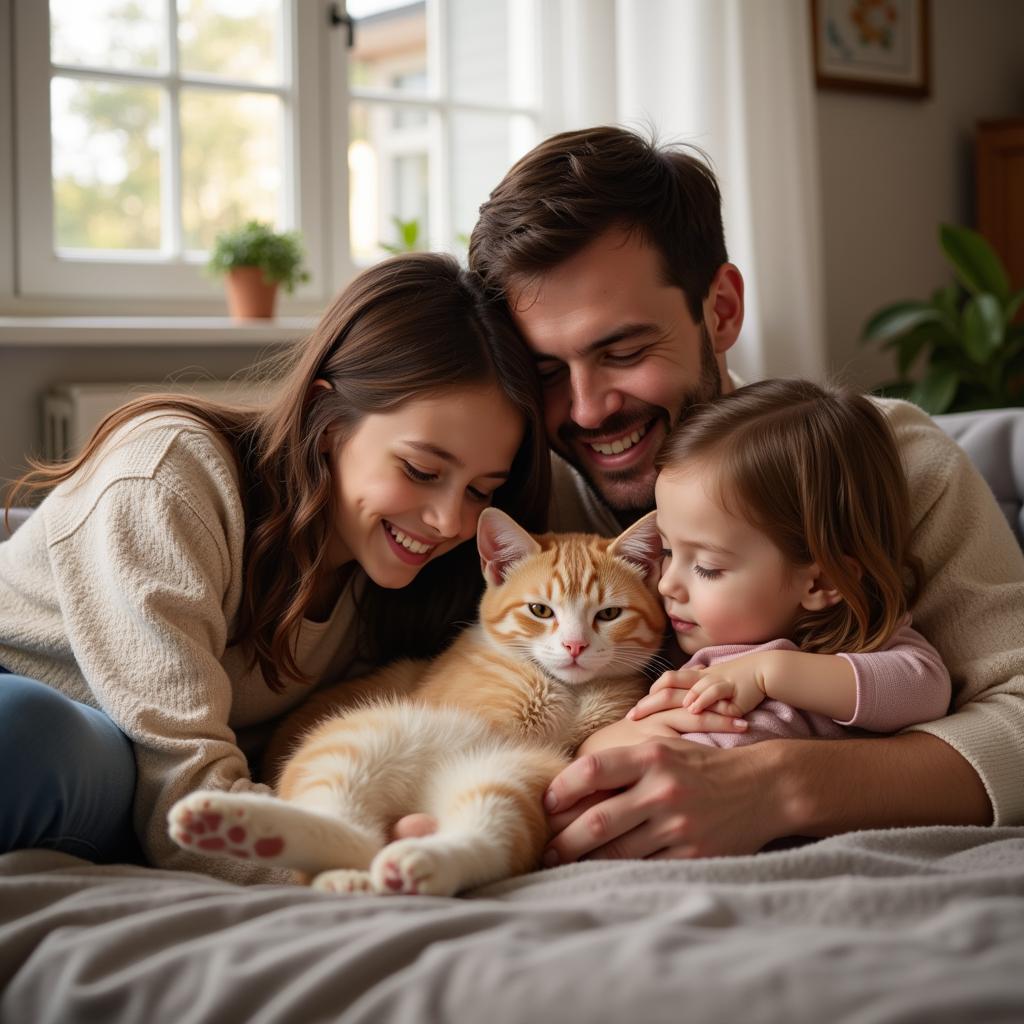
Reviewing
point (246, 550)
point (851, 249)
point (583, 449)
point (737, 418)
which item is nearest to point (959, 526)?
point (737, 418)

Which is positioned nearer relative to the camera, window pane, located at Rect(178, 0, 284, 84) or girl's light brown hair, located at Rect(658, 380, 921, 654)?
girl's light brown hair, located at Rect(658, 380, 921, 654)

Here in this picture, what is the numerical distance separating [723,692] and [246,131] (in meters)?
2.50

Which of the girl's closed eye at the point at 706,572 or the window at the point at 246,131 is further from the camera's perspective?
the window at the point at 246,131

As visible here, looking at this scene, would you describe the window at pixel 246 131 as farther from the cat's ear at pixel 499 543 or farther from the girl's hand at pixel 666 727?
the girl's hand at pixel 666 727

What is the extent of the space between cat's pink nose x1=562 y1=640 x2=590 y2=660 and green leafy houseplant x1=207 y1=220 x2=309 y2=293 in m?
1.76

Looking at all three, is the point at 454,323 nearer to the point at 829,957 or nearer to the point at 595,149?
the point at 595,149

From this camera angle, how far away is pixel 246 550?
5.34ft

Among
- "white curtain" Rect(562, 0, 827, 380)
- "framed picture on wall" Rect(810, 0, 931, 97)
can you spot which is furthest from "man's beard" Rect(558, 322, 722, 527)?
"framed picture on wall" Rect(810, 0, 931, 97)

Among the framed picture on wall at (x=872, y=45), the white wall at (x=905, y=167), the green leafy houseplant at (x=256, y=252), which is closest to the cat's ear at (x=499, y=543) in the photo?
the green leafy houseplant at (x=256, y=252)

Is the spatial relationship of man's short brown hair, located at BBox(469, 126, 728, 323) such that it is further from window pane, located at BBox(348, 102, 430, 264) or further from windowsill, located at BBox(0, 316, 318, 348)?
window pane, located at BBox(348, 102, 430, 264)

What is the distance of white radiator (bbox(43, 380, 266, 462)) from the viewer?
2.66 metres

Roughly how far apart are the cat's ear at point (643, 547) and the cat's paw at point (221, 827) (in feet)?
2.35

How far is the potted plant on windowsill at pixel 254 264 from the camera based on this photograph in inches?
116

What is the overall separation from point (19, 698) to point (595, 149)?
1.15 m
